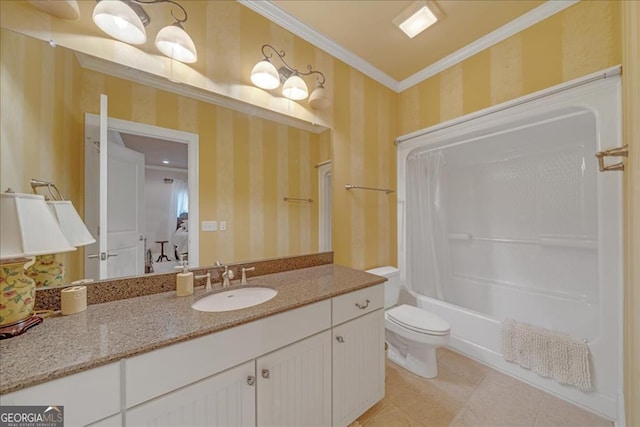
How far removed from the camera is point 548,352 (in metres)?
1.51

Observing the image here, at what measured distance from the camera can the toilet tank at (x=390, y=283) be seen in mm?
2061

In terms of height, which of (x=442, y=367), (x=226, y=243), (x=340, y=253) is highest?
(x=226, y=243)

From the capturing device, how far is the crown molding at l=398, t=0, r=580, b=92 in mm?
1507

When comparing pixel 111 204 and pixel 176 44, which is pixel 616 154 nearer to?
pixel 176 44

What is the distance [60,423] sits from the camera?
58 cm

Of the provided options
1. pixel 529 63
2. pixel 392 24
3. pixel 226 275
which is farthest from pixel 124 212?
pixel 529 63

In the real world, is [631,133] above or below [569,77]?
below

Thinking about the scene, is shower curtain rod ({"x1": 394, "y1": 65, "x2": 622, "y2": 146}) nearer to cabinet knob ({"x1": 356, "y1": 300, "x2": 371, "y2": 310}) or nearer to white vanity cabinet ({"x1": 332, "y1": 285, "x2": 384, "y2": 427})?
white vanity cabinet ({"x1": 332, "y1": 285, "x2": 384, "y2": 427})

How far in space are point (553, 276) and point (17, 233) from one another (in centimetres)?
348

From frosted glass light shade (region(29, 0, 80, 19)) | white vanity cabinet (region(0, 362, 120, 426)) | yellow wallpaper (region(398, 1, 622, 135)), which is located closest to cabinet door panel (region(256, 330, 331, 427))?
white vanity cabinet (region(0, 362, 120, 426))

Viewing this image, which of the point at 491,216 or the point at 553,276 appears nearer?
the point at 553,276

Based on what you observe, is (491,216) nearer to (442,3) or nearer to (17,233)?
(442,3)

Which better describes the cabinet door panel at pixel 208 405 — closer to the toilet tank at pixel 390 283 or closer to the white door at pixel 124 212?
the white door at pixel 124 212

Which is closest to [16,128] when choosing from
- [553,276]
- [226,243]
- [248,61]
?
[226,243]
